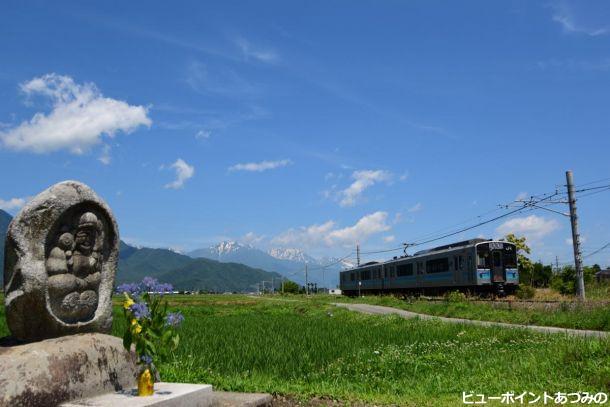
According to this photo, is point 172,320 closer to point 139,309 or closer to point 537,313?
point 139,309

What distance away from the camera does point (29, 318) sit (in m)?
5.32

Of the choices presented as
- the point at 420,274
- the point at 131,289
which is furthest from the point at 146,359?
the point at 420,274

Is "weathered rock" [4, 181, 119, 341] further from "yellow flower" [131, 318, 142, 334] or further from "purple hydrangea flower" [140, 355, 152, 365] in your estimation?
"purple hydrangea flower" [140, 355, 152, 365]

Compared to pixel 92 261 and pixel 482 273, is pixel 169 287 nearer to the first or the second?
pixel 92 261

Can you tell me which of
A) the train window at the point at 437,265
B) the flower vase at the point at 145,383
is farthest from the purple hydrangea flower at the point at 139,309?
the train window at the point at 437,265

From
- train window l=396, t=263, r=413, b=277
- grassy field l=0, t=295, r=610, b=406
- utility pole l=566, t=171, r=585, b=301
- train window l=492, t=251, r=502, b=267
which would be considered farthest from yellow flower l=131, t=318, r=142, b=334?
train window l=396, t=263, r=413, b=277

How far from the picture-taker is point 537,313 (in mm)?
17906

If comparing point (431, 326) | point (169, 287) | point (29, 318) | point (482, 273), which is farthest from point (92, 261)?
point (482, 273)

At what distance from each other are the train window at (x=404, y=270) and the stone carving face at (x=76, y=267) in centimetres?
3208

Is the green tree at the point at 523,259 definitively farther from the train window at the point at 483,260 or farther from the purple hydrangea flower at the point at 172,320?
the purple hydrangea flower at the point at 172,320

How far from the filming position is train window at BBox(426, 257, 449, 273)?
103 feet

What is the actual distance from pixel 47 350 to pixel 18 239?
3.39 feet

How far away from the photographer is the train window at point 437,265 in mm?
31516

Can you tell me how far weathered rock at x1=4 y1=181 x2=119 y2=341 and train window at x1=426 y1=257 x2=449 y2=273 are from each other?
2724 cm
